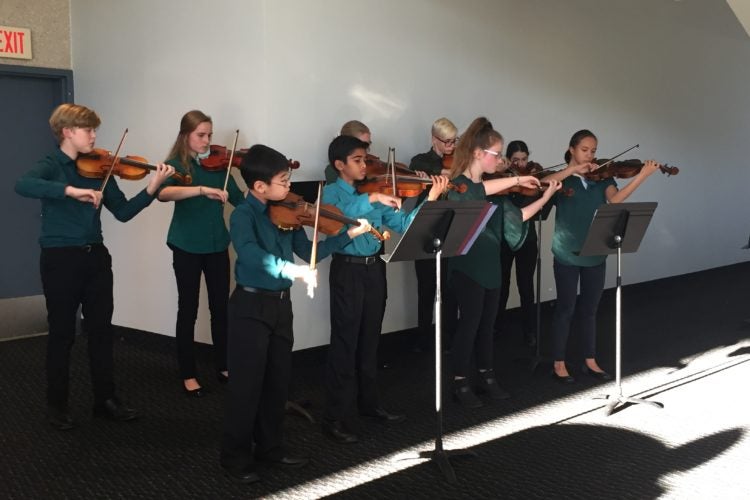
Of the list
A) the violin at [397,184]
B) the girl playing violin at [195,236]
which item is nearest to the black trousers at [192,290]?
the girl playing violin at [195,236]

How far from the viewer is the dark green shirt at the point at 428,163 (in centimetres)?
515

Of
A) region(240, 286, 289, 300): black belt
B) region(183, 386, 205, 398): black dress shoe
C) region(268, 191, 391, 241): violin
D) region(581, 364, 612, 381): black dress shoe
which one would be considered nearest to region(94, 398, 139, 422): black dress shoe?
region(183, 386, 205, 398): black dress shoe

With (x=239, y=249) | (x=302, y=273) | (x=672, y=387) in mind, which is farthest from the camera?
(x=672, y=387)

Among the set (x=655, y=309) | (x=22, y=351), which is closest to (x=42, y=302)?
(x=22, y=351)

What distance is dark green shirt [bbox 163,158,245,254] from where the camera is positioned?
438 centimetres

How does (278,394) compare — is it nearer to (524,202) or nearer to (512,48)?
(524,202)

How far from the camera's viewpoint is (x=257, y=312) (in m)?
3.12

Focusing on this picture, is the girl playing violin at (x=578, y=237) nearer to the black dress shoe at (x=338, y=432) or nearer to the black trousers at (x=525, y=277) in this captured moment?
the black trousers at (x=525, y=277)

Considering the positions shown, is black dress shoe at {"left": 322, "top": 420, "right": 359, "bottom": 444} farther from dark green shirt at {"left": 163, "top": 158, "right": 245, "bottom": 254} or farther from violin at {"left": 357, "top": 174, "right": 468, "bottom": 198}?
dark green shirt at {"left": 163, "top": 158, "right": 245, "bottom": 254}

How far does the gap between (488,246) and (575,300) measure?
92cm

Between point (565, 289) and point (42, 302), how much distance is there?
3766 millimetres

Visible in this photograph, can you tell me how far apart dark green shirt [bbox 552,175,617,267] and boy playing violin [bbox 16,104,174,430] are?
2274mm

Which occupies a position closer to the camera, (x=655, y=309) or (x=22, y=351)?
(x=22, y=351)

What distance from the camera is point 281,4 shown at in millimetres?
4656
